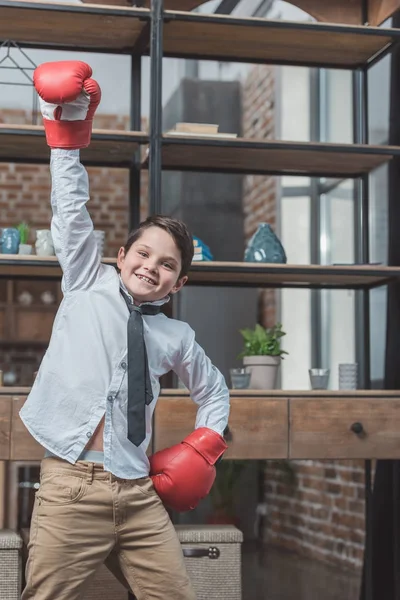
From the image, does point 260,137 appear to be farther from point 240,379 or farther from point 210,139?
point 240,379

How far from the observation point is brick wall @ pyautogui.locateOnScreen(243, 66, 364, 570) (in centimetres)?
457

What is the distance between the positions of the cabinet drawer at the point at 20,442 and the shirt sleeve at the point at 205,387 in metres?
0.72

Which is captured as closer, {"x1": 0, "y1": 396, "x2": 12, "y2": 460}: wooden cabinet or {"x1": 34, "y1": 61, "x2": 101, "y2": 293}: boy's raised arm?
{"x1": 34, "y1": 61, "x2": 101, "y2": 293}: boy's raised arm

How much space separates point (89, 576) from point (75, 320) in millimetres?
579

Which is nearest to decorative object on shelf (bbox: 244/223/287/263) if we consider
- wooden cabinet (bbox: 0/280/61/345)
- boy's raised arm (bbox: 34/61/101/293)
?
boy's raised arm (bbox: 34/61/101/293)

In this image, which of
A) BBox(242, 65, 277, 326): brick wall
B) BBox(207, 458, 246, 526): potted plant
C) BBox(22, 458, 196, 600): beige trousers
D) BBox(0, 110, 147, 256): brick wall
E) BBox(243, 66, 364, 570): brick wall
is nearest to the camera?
BBox(22, 458, 196, 600): beige trousers

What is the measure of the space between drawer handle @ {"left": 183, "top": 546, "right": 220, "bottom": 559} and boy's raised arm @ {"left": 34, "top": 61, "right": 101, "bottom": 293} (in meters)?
1.13

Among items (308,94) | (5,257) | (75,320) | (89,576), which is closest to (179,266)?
(75,320)

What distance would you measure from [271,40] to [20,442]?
1.71 m

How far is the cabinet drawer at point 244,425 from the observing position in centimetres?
291

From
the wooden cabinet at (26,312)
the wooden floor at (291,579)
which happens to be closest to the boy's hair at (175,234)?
the wooden floor at (291,579)

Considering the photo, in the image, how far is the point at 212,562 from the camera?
2922mm

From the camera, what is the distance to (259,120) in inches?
238

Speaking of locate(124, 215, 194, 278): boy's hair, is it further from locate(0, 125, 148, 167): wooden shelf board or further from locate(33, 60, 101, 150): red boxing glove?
locate(0, 125, 148, 167): wooden shelf board
